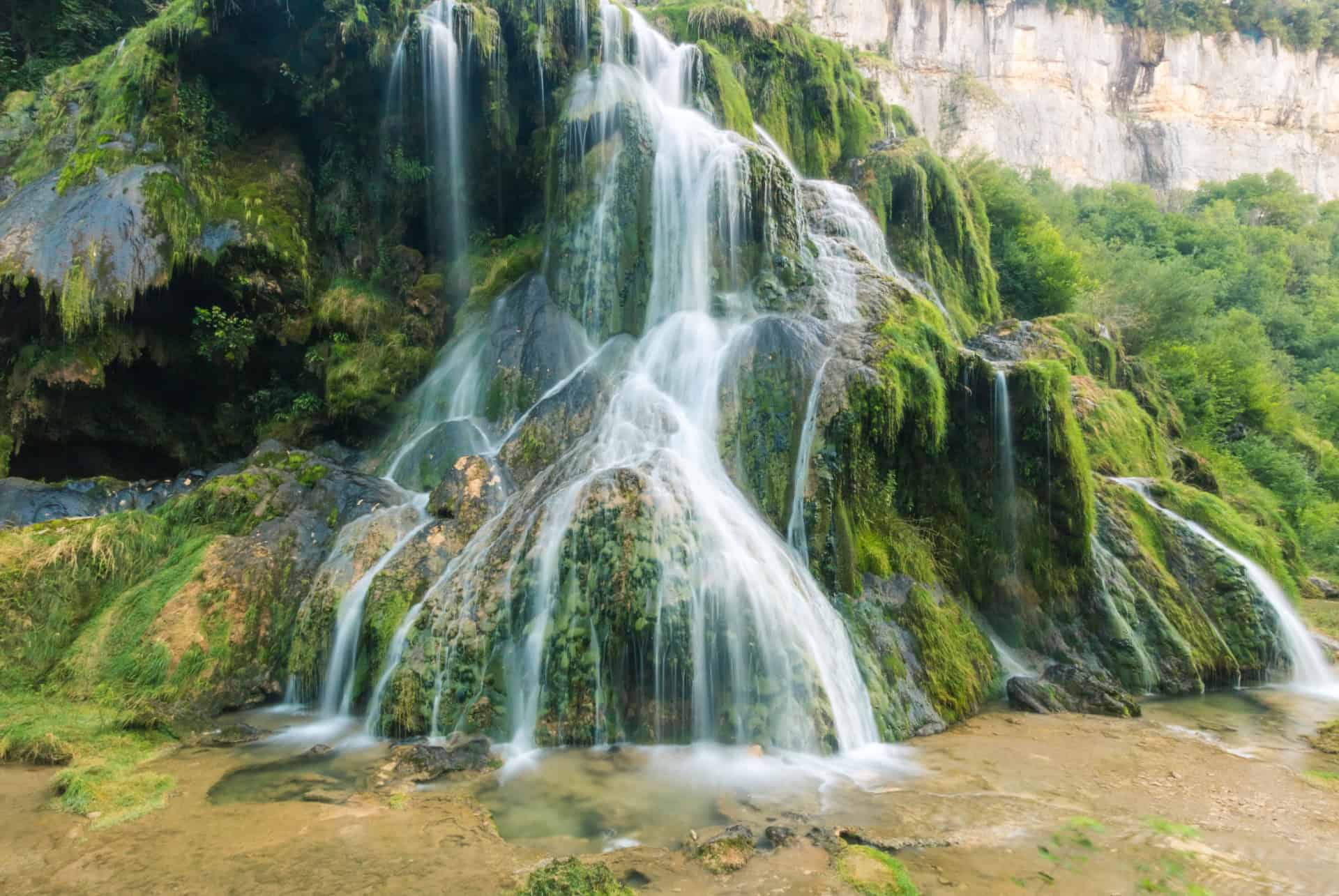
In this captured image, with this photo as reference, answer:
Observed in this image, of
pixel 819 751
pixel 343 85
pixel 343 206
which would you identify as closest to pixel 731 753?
pixel 819 751

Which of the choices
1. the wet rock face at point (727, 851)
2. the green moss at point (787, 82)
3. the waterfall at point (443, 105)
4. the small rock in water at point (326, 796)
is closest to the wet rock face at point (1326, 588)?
the green moss at point (787, 82)

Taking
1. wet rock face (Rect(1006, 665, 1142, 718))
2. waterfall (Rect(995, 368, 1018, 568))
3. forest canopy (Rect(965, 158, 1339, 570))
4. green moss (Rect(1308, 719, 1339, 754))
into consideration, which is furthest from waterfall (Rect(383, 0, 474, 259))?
forest canopy (Rect(965, 158, 1339, 570))

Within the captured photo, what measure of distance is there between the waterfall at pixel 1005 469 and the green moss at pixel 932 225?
6595 millimetres

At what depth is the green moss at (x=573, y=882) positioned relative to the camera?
10.3 ft

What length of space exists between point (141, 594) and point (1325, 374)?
3244cm

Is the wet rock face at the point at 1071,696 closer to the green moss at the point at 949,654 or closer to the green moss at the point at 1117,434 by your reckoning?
the green moss at the point at 949,654

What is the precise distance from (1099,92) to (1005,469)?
4920 cm

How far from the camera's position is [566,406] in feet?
30.3

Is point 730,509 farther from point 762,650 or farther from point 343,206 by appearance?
point 343,206

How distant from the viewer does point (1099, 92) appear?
44781 mm

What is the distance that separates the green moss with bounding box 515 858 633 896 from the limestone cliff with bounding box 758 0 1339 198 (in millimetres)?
46487

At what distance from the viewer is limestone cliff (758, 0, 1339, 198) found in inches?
1683

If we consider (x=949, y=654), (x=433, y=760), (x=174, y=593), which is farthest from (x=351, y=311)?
(x=949, y=654)

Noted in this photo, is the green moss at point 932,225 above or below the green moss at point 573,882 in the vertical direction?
above
